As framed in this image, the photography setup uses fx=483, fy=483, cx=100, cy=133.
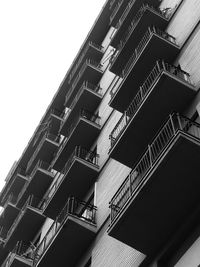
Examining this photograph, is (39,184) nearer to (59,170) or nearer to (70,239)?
(59,170)

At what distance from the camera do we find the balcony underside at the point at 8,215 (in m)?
30.6

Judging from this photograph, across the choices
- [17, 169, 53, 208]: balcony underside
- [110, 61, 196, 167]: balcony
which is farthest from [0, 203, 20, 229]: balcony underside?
[110, 61, 196, 167]: balcony

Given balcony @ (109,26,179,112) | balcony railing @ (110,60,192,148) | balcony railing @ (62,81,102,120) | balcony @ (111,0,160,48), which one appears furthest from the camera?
balcony railing @ (62,81,102,120)

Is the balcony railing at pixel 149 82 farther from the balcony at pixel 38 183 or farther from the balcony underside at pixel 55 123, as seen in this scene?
the balcony underside at pixel 55 123

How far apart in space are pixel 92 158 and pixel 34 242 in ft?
20.7

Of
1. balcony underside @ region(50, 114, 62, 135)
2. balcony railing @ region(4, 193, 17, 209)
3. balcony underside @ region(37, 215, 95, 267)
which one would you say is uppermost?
balcony underside @ region(37, 215, 95, 267)

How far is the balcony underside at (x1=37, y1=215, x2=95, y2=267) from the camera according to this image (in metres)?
→ 17.4

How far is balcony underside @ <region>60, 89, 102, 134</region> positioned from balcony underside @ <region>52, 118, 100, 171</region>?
3258mm

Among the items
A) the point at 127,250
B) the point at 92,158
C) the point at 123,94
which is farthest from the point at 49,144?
the point at 127,250

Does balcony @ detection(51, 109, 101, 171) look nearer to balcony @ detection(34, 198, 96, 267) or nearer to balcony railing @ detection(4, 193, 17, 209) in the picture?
balcony @ detection(34, 198, 96, 267)

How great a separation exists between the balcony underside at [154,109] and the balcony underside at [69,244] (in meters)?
3.14

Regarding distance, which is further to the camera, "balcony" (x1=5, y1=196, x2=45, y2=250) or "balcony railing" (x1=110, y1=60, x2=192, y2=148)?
"balcony" (x1=5, y1=196, x2=45, y2=250)

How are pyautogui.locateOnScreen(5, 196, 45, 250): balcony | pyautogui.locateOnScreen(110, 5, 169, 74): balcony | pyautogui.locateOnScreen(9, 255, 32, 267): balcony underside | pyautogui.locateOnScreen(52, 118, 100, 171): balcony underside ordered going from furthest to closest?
pyautogui.locateOnScreen(5, 196, 45, 250): balcony → pyautogui.locateOnScreen(52, 118, 100, 171): balcony underside → pyautogui.locateOnScreen(110, 5, 169, 74): balcony → pyautogui.locateOnScreen(9, 255, 32, 267): balcony underside

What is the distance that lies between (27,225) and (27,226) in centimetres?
8
